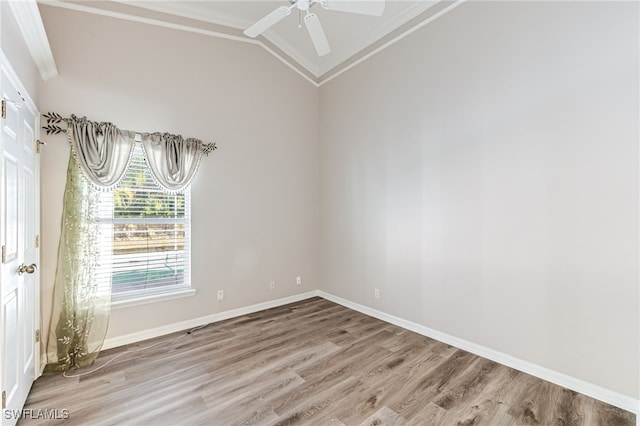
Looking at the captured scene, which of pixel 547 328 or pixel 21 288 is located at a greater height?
pixel 21 288

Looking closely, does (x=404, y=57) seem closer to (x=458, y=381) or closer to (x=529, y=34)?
(x=529, y=34)

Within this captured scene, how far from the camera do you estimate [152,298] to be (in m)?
3.19

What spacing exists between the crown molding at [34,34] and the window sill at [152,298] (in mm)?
2219

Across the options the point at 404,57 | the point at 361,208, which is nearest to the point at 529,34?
the point at 404,57

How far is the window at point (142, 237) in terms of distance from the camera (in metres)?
2.99

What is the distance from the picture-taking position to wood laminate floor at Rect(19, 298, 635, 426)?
2000mm

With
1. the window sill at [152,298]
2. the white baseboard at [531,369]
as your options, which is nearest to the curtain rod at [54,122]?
the window sill at [152,298]

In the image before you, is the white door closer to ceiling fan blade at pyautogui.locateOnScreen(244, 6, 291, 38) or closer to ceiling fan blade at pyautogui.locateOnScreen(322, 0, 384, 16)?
ceiling fan blade at pyautogui.locateOnScreen(244, 6, 291, 38)

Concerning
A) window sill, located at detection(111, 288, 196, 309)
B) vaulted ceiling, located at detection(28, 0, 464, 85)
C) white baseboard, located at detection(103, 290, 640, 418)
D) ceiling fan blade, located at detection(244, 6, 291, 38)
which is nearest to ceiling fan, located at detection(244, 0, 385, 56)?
ceiling fan blade, located at detection(244, 6, 291, 38)

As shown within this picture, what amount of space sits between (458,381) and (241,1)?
441cm

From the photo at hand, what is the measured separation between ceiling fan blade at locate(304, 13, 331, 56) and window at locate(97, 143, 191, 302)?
83.4 inches

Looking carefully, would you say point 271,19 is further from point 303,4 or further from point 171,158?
point 171,158


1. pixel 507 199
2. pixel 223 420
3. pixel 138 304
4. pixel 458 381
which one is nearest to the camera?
pixel 223 420

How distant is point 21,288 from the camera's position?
2.00 metres
